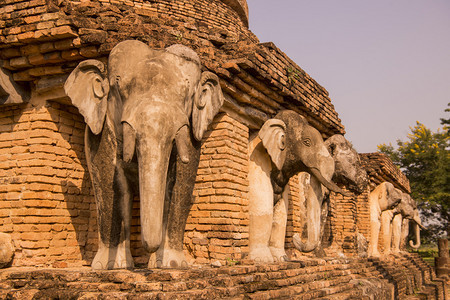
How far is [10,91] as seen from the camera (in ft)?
17.0

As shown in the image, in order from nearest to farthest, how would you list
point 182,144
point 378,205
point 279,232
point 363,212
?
point 182,144 → point 279,232 → point 378,205 → point 363,212

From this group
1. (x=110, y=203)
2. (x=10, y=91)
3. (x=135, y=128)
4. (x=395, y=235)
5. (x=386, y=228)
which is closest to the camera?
(x=135, y=128)

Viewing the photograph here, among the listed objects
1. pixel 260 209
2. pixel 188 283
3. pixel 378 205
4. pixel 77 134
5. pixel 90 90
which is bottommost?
pixel 188 283

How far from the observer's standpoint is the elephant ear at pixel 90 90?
14.8 feet

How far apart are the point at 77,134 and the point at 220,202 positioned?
6.68 feet

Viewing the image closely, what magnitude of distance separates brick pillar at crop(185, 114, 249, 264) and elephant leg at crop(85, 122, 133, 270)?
1.23 m

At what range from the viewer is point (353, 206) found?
12477 mm

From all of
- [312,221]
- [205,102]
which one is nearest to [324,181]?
[312,221]

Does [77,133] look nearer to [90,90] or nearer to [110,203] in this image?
[90,90]

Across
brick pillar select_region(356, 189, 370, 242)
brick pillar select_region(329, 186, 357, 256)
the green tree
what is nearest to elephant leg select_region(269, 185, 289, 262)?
brick pillar select_region(329, 186, 357, 256)

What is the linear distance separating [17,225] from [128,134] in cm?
197

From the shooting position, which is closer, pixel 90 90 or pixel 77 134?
pixel 90 90

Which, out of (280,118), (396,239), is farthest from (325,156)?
(396,239)

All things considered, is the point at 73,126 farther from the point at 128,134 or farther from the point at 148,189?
the point at 148,189
